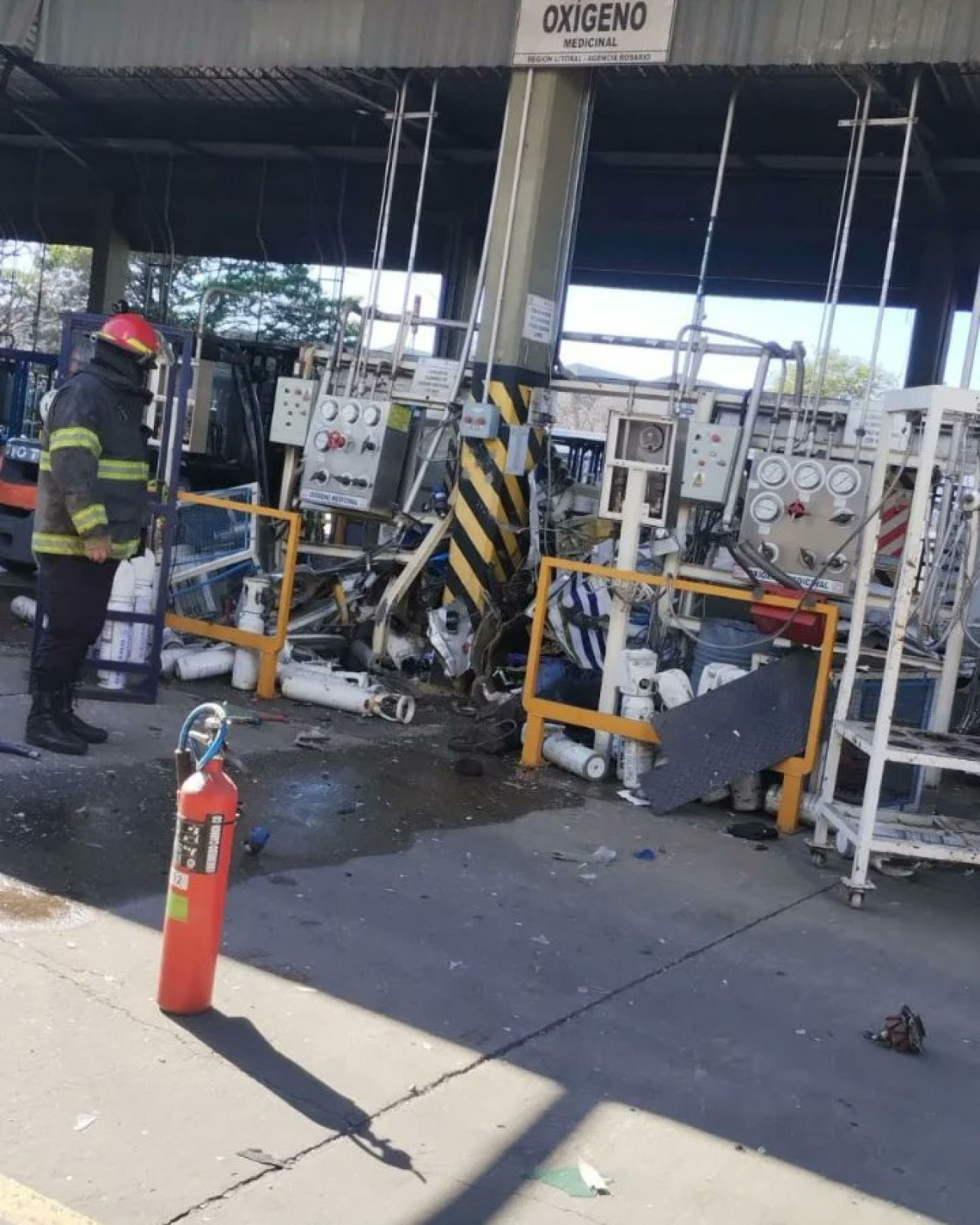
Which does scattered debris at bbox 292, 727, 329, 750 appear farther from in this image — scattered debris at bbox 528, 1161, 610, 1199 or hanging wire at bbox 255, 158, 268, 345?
hanging wire at bbox 255, 158, 268, 345

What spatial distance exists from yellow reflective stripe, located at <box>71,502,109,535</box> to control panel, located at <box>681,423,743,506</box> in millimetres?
3736

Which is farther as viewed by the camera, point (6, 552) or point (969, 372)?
point (6, 552)

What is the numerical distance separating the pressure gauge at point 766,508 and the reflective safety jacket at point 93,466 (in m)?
3.77

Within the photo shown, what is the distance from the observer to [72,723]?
6391 mm

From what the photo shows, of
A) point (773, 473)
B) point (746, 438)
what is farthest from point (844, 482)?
point (746, 438)

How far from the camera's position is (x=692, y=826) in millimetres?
6340

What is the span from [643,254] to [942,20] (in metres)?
7.02

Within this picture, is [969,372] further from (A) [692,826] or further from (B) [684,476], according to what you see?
(A) [692,826]

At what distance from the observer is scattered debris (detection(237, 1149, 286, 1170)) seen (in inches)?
117

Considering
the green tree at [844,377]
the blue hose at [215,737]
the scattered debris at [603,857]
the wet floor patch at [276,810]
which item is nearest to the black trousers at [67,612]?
the wet floor patch at [276,810]

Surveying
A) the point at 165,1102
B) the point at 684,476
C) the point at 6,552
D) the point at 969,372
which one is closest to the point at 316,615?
the point at 684,476

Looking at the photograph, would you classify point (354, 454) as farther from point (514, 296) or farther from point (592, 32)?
point (592, 32)

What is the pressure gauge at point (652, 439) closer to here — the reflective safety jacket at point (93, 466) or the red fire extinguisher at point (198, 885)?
the reflective safety jacket at point (93, 466)

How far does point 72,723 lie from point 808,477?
4544 millimetres
